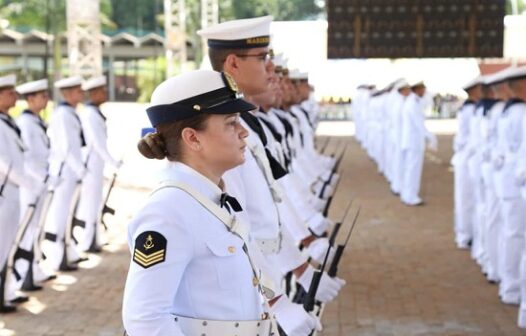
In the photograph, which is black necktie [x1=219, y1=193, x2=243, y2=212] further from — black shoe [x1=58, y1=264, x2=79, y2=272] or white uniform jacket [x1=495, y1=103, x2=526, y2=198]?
black shoe [x1=58, y1=264, x2=79, y2=272]

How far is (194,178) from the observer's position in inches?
109

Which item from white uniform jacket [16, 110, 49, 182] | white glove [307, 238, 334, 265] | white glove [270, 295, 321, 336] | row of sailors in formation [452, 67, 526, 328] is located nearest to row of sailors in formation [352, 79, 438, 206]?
row of sailors in formation [452, 67, 526, 328]

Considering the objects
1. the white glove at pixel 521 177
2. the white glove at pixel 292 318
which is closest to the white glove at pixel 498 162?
the white glove at pixel 521 177

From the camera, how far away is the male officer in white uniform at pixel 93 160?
1016 centimetres

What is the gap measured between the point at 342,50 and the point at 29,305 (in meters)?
6.47

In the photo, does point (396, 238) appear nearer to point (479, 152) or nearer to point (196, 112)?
point (479, 152)

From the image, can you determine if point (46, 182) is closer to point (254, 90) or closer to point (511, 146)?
point (511, 146)

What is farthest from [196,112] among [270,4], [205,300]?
[270,4]

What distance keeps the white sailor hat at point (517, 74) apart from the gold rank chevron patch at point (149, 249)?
19.1 feet

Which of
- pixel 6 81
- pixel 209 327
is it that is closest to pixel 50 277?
pixel 6 81

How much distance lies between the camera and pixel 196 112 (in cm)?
272

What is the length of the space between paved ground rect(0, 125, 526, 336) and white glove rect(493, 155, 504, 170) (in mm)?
1049

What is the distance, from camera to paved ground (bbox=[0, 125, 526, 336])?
7.32m

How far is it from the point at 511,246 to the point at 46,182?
370 centimetres
